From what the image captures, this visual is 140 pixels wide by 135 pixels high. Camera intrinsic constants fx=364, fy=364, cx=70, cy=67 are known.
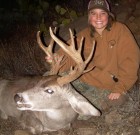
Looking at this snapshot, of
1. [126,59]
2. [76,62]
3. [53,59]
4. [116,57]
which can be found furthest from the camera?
[116,57]

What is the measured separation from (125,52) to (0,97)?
214 centimetres

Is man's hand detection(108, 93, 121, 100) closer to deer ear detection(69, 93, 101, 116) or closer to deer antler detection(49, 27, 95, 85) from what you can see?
deer ear detection(69, 93, 101, 116)

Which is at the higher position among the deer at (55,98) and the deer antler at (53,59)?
the deer antler at (53,59)

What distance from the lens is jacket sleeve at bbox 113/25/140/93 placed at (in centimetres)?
495

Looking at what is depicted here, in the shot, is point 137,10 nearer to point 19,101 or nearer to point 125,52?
point 125,52

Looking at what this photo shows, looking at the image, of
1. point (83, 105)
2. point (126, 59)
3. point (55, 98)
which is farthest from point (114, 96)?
point (55, 98)

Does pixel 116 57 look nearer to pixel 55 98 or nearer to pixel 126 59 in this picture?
pixel 126 59

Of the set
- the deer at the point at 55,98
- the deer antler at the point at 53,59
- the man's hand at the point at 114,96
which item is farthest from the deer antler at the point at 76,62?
the man's hand at the point at 114,96

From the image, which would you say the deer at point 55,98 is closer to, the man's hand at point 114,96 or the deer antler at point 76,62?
the deer antler at point 76,62

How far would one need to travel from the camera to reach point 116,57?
16.8 feet

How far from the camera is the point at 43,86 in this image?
4539 millimetres

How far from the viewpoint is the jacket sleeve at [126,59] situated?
16.2ft

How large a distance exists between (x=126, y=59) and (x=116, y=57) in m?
0.17

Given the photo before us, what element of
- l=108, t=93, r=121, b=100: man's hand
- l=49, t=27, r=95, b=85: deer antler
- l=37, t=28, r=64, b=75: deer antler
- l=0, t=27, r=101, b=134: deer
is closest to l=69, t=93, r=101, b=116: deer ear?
l=0, t=27, r=101, b=134: deer
